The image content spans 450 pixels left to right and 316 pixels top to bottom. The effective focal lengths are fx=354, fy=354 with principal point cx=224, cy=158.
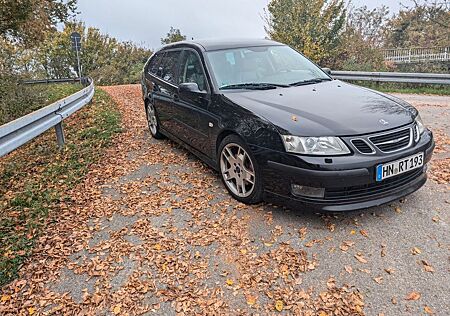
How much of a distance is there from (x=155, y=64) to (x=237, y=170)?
319cm

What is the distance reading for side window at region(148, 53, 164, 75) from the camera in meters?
5.99

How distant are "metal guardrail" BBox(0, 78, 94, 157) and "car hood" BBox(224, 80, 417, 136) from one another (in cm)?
258

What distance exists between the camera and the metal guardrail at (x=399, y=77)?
36.2 feet

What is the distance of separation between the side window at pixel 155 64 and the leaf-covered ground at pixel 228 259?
2621mm

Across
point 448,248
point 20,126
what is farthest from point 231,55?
point 448,248

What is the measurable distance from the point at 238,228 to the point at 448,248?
1792 mm

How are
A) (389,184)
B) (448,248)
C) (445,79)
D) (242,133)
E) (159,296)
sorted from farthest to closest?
1. (445,79)
2. (242,133)
3. (389,184)
4. (448,248)
5. (159,296)

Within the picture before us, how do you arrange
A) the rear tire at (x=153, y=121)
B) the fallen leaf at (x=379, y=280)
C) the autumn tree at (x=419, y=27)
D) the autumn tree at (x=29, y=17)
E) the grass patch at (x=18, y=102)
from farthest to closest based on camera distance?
the autumn tree at (x=419, y=27)
the autumn tree at (x=29, y=17)
the grass patch at (x=18, y=102)
the rear tire at (x=153, y=121)
the fallen leaf at (x=379, y=280)

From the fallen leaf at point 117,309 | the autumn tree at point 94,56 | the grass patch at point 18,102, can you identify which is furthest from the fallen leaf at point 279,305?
the autumn tree at point 94,56

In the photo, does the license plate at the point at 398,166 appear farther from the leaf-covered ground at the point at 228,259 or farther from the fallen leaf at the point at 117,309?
the fallen leaf at the point at 117,309

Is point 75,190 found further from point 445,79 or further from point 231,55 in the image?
point 445,79

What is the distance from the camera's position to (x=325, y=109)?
3.45 metres

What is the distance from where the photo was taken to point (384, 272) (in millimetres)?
2721

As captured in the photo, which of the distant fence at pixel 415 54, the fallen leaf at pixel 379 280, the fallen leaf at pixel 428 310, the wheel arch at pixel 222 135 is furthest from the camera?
the distant fence at pixel 415 54
